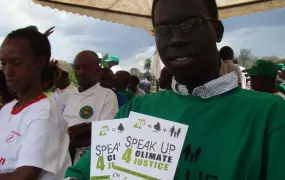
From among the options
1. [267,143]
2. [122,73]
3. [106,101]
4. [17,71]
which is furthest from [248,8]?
[267,143]

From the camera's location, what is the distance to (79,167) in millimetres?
1211

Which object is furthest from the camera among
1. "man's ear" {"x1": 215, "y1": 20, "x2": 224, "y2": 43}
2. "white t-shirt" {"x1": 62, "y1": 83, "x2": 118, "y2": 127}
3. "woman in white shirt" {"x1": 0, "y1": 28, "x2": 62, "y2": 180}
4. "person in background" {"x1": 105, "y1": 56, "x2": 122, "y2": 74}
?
"person in background" {"x1": 105, "y1": 56, "x2": 122, "y2": 74}

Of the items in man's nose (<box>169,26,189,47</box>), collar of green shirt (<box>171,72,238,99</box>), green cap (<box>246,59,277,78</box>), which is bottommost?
collar of green shirt (<box>171,72,238,99</box>)

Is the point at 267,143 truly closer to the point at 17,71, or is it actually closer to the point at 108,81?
the point at 17,71

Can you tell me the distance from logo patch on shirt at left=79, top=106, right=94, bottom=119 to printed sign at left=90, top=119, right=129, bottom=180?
221 centimetres

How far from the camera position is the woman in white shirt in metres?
1.55

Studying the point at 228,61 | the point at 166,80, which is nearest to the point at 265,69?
the point at 166,80

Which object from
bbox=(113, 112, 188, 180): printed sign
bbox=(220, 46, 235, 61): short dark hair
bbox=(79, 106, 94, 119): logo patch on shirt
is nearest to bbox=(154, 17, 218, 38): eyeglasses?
bbox=(113, 112, 188, 180): printed sign

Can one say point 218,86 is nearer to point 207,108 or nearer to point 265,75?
point 207,108

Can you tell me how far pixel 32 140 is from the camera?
1565 mm

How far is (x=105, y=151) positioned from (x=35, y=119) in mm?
660

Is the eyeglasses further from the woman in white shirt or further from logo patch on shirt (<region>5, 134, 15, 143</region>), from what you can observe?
logo patch on shirt (<region>5, 134, 15, 143</region>)

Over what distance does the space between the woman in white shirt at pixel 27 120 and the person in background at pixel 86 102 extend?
1.10 metres

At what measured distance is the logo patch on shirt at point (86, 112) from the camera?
10.9ft
